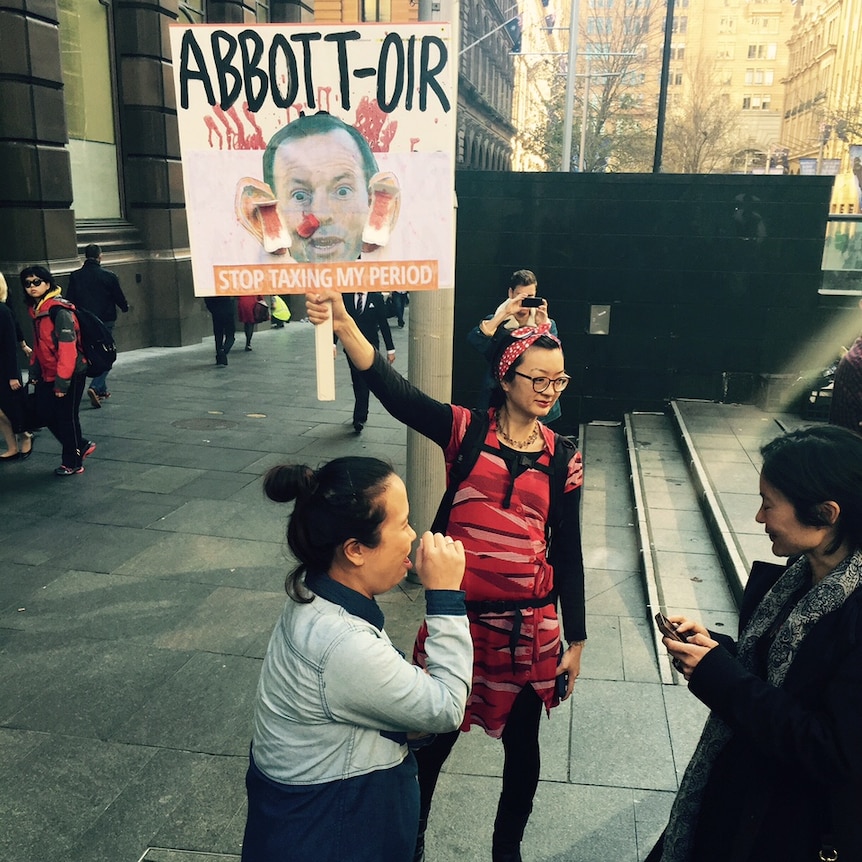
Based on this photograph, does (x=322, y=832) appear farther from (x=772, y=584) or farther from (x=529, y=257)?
(x=529, y=257)

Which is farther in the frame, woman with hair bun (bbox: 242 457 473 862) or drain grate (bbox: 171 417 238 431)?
drain grate (bbox: 171 417 238 431)

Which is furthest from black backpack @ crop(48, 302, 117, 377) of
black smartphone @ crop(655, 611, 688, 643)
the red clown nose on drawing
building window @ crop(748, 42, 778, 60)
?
building window @ crop(748, 42, 778, 60)

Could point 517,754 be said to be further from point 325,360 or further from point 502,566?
point 325,360

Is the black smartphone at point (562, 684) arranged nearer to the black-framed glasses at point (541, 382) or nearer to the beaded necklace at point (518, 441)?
the beaded necklace at point (518, 441)

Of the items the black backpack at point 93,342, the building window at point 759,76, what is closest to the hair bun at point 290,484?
the black backpack at point 93,342

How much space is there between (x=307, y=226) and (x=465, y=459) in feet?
3.38

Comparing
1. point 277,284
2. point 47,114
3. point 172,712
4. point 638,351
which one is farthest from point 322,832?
point 47,114

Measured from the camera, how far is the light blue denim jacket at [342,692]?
1814 millimetres

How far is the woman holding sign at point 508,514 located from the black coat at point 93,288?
30.6 ft

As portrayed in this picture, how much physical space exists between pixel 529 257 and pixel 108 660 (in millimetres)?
6963

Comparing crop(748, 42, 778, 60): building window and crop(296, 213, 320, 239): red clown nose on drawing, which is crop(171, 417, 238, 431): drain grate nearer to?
crop(296, 213, 320, 239): red clown nose on drawing

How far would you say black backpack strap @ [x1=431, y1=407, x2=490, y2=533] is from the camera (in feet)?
9.58

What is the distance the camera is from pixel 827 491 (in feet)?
6.73

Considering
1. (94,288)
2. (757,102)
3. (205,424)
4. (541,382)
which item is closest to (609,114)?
(94,288)
